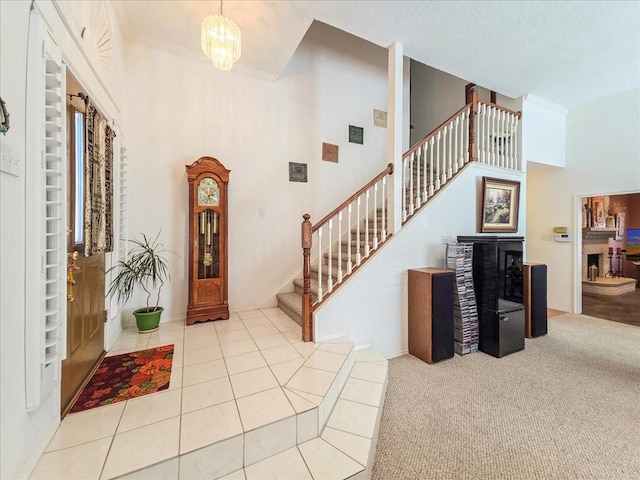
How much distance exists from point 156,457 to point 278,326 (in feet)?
5.94

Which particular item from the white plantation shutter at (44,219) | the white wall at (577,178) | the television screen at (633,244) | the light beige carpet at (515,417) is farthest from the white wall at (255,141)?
the television screen at (633,244)

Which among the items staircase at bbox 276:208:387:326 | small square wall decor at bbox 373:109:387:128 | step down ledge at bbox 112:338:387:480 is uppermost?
small square wall decor at bbox 373:109:387:128

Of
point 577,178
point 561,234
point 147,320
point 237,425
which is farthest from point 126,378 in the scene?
point 577,178

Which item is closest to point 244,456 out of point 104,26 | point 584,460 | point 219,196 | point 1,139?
point 1,139

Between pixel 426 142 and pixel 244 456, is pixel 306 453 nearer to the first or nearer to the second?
pixel 244 456

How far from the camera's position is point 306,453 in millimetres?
1585

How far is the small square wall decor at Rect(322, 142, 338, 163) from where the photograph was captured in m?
4.25

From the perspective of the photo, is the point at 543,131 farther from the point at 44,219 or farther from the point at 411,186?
the point at 44,219

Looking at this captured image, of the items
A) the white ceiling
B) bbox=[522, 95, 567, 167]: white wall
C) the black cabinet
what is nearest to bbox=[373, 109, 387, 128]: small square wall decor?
the white ceiling

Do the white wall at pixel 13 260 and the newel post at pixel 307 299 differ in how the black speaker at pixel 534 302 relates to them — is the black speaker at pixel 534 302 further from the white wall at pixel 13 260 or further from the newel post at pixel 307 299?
the white wall at pixel 13 260

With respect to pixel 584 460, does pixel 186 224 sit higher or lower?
higher

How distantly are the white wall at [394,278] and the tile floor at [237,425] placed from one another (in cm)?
47

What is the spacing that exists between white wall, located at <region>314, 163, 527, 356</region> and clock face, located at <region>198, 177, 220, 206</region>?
188 centimetres

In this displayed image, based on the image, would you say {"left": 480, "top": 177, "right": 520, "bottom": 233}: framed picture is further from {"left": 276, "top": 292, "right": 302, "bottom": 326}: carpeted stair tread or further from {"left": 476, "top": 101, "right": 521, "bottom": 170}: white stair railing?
{"left": 276, "top": 292, "right": 302, "bottom": 326}: carpeted stair tread
